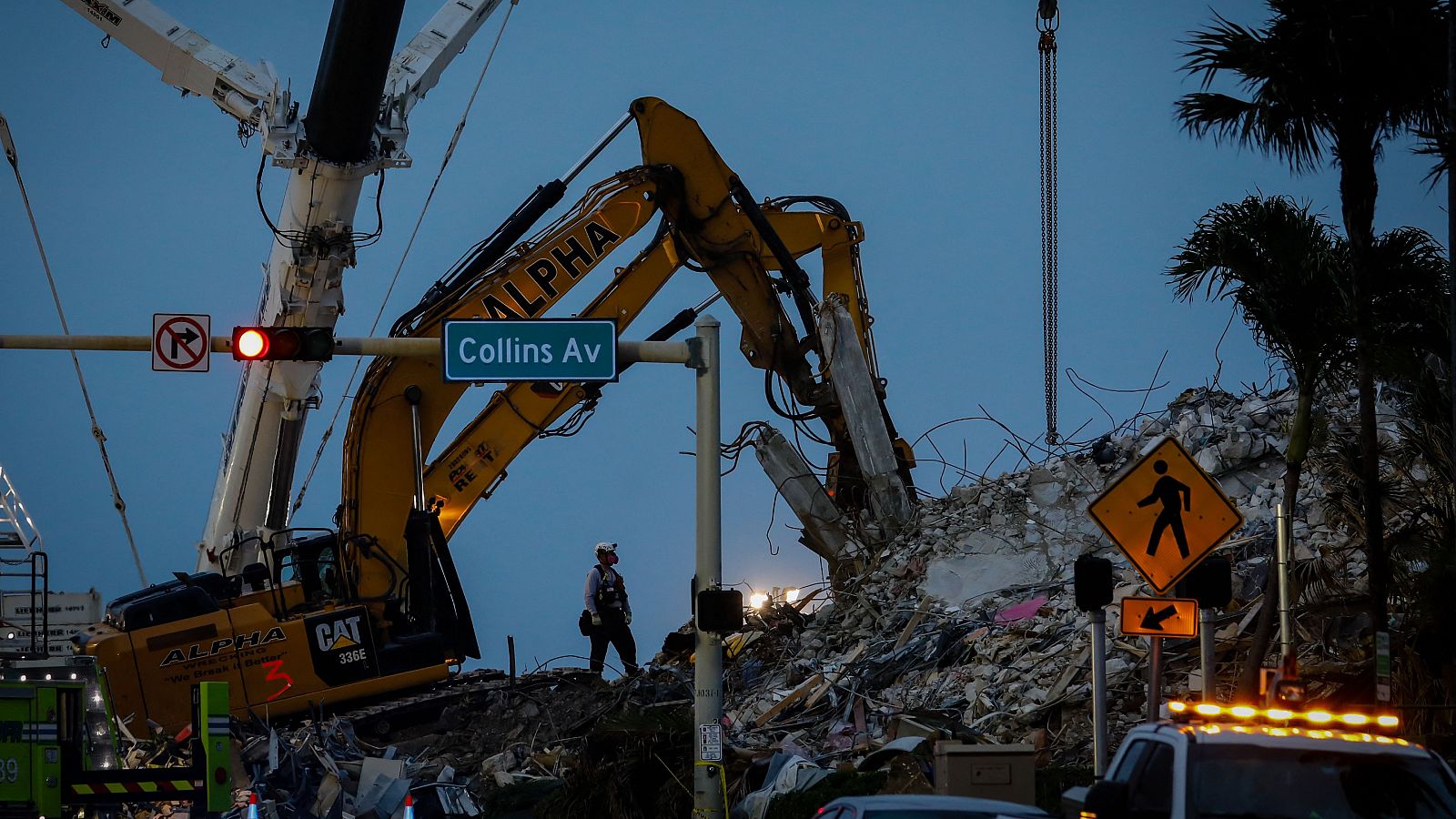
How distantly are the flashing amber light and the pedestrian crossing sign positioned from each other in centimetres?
762

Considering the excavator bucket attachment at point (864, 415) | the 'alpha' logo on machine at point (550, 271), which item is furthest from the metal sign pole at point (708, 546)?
the excavator bucket attachment at point (864, 415)

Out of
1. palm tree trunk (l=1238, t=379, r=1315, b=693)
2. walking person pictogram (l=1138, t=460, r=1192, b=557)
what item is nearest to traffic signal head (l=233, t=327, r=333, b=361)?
walking person pictogram (l=1138, t=460, r=1192, b=557)

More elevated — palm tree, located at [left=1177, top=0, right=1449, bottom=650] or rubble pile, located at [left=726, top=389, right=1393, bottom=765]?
palm tree, located at [left=1177, top=0, right=1449, bottom=650]

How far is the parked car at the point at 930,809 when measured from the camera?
9.88 m

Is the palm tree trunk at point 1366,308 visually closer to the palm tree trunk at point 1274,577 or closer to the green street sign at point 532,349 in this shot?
the palm tree trunk at point 1274,577

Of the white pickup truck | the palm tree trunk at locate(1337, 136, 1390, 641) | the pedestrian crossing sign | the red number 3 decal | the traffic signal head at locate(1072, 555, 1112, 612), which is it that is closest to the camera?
the white pickup truck

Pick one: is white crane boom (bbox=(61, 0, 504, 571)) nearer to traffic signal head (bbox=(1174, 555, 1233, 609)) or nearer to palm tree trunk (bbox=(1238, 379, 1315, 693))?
palm tree trunk (bbox=(1238, 379, 1315, 693))

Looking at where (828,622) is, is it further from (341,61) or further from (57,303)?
(57,303)

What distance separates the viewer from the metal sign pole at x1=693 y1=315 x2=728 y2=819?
1496cm

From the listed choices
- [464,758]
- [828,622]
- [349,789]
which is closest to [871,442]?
[828,622]

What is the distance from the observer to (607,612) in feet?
78.6

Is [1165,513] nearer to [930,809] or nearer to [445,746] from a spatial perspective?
Result: [930,809]

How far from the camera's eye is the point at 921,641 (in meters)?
19.8

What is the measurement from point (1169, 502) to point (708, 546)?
5.28m
